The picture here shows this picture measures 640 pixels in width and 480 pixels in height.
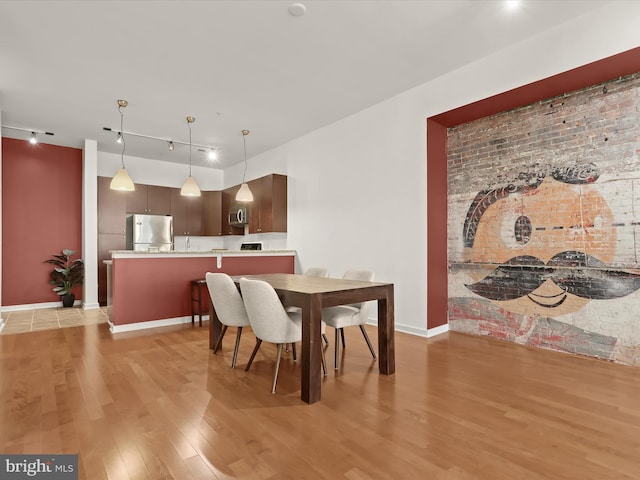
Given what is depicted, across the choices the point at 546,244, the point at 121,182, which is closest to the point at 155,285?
the point at 121,182

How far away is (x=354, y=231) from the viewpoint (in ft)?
17.1

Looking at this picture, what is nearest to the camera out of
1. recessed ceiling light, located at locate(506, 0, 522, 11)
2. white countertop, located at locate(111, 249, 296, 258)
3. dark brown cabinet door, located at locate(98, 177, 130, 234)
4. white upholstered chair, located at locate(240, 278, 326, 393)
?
white upholstered chair, located at locate(240, 278, 326, 393)

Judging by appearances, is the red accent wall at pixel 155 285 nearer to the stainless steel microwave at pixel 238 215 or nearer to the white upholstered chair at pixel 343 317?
the stainless steel microwave at pixel 238 215

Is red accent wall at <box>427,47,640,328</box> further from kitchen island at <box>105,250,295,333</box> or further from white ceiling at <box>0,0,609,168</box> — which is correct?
kitchen island at <box>105,250,295,333</box>

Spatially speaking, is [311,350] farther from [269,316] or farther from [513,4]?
[513,4]

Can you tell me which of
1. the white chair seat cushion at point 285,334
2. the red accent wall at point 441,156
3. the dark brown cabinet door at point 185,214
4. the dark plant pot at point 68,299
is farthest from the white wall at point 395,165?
the dark plant pot at point 68,299

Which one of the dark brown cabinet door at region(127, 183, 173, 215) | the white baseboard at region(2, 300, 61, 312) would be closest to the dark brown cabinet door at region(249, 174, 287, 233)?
Result: the dark brown cabinet door at region(127, 183, 173, 215)

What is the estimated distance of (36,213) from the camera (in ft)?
21.0

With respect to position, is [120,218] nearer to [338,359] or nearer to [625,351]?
[338,359]

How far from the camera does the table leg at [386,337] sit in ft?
9.95

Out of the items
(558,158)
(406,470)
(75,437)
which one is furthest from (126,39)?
(558,158)

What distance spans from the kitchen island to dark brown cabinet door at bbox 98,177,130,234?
2133 mm

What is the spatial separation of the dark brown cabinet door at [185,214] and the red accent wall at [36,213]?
1.70m

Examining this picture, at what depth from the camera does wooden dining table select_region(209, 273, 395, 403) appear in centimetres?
253
